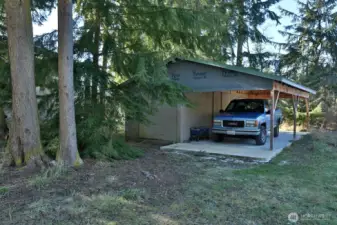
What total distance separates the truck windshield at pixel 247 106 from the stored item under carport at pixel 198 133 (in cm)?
157

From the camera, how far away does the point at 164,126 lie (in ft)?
37.1

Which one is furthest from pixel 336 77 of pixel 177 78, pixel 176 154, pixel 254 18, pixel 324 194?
pixel 324 194

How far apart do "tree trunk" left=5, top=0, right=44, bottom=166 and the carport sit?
11.5ft

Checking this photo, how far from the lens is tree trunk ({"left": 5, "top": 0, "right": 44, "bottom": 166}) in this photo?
5441mm

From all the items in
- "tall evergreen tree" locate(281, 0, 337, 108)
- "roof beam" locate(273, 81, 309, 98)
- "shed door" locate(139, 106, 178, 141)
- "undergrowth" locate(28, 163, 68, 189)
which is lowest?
"undergrowth" locate(28, 163, 68, 189)

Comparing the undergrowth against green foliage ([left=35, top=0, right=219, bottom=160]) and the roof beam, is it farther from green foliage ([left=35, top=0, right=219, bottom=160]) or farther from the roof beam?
the roof beam

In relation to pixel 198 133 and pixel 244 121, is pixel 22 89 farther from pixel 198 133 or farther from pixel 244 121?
pixel 198 133

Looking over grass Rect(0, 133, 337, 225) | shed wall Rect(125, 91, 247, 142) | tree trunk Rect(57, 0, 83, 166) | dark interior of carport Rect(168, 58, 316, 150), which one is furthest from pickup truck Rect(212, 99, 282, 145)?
tree trunk Rect(57, 0, 83, 166)

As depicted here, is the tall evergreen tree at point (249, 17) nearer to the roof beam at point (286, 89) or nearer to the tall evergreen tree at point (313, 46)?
the tall evergreen tree at point (313, 46)

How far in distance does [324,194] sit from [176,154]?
4.40 metres

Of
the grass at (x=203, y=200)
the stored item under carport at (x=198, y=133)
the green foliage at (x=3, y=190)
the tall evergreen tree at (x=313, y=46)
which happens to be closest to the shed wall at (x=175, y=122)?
the stored item under carport at (x=198, y=133)

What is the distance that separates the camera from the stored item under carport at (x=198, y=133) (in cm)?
1144

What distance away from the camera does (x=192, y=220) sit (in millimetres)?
3543

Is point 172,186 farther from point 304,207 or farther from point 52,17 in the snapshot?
point 52,17
